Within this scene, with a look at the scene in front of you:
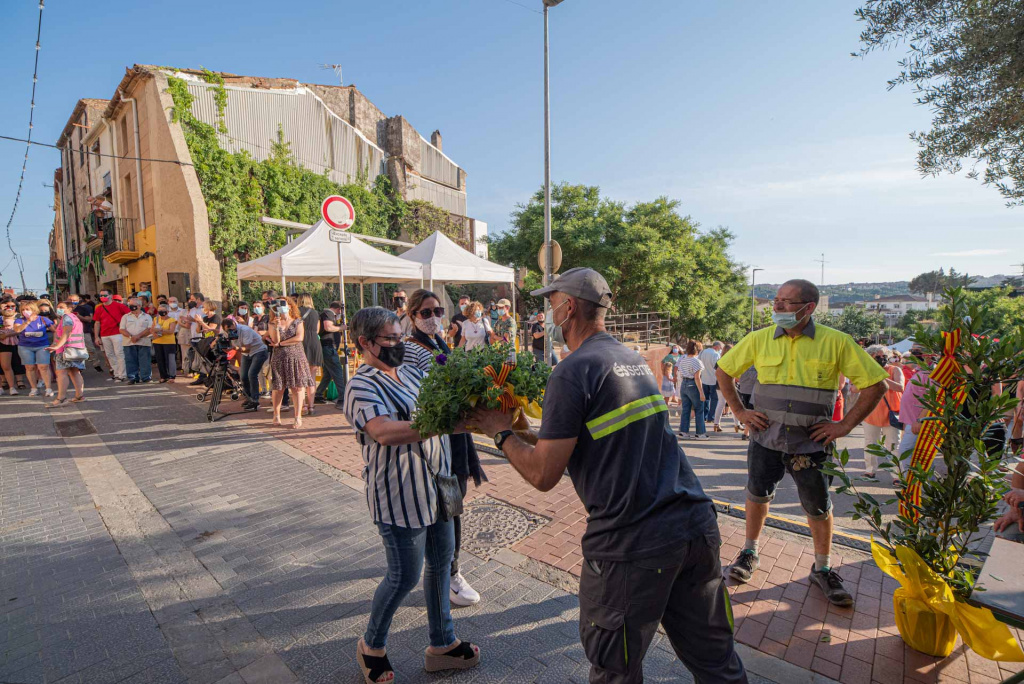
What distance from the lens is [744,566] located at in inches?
142

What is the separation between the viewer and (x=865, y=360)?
10.7 feet

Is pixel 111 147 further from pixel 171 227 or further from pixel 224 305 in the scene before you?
pixel 224 305

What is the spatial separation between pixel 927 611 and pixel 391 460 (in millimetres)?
2937

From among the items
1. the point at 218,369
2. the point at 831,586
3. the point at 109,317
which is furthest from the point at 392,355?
the point at 109,317

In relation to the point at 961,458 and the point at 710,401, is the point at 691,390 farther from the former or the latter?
the point at 961,458

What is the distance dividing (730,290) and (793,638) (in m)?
28.5

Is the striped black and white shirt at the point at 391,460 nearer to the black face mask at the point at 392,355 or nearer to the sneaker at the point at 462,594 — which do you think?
the black face mask at the point at 392,355

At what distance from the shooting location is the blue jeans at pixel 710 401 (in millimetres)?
9219

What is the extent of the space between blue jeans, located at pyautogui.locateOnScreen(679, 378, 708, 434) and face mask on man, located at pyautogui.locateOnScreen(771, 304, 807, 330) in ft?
16.8

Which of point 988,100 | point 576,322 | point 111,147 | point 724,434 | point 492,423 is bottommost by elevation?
point 724,434

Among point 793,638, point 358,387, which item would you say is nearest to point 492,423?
point 358,387

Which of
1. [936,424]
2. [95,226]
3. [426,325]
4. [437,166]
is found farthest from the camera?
[437,166]

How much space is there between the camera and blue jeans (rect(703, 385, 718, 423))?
9219mm

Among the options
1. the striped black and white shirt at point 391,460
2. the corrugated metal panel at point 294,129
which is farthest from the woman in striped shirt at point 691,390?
the corrugated metal panel at point 294,129
